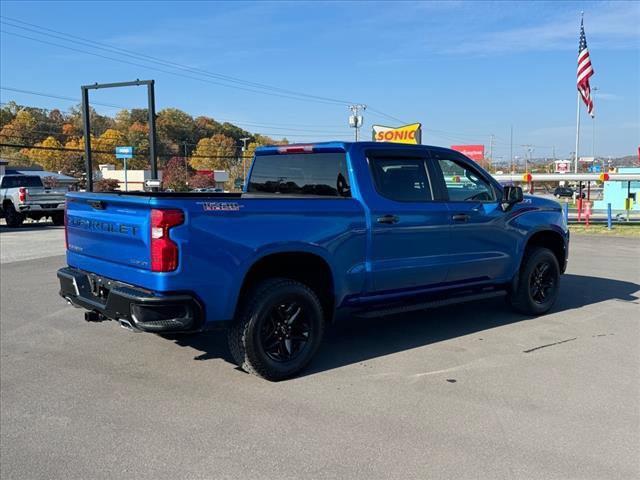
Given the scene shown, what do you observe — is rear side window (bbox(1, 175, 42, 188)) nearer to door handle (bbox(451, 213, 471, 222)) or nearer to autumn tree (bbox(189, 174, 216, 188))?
door handle (bbox(451, 213, 471, 222))

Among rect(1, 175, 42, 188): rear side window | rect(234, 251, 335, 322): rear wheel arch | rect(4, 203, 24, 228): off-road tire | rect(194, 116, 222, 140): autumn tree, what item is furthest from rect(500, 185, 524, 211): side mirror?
rect(194, 116, 222, 140): autumn tree

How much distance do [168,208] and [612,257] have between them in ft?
38.3

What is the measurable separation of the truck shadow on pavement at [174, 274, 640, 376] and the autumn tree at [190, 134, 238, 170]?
101619 millimetres

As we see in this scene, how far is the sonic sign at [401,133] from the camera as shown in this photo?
26375 mm

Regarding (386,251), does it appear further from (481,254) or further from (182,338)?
(182,338)

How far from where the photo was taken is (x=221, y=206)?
4281 mm

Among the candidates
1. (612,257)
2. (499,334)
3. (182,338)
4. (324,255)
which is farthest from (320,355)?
(612,257)

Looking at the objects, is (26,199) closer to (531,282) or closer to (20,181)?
(20,181)

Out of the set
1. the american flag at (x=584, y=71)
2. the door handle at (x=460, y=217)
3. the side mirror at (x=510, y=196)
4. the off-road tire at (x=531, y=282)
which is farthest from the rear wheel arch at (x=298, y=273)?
the american flag at (x=584, y=71)

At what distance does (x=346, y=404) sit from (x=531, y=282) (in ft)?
11.7

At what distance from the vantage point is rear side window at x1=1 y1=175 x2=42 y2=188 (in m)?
23.2

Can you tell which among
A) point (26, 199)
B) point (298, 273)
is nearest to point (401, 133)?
point (26, 199)

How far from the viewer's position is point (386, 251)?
5297 millimetres

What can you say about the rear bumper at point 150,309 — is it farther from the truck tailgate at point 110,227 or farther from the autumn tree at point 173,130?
the autumn tree at point 173,130
